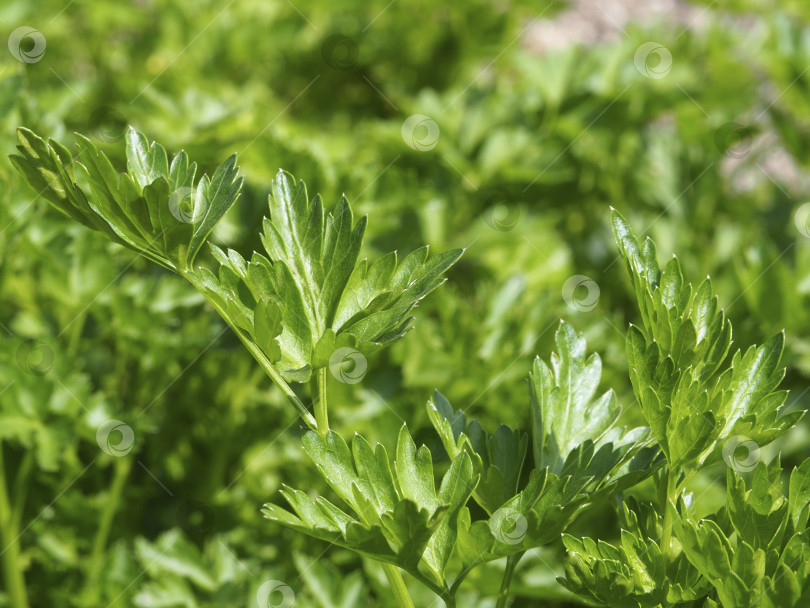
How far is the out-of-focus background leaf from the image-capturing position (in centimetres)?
129

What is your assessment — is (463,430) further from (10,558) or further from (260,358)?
(10,558)

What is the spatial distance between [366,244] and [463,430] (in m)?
0.78

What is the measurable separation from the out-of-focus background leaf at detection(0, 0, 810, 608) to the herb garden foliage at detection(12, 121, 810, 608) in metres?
0.41

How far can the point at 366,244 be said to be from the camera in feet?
5.23

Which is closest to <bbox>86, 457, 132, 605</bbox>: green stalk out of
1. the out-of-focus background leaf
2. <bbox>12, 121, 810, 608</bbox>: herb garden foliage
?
the out-of-focus background leaf

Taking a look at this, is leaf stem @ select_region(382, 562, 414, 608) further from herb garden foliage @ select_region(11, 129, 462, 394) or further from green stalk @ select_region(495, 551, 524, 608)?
herb garden foliage @ select_region(11, 129, 462, 394)

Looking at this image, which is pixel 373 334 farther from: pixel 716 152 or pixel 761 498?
pixel 716 152

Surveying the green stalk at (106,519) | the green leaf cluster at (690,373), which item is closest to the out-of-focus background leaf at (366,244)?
the green stalk at (106,519)

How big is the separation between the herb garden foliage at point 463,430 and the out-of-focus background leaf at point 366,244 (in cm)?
41

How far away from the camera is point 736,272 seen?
1.58 meters

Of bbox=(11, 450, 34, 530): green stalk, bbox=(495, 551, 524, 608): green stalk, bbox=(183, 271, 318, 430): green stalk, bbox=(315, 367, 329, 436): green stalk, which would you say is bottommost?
bbox=(495, 551, 524, 608): green stalk

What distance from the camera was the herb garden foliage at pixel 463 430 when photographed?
29.0 inches

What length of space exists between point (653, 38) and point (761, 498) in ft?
5.52

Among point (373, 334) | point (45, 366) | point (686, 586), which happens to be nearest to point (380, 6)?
point (45, 366)
